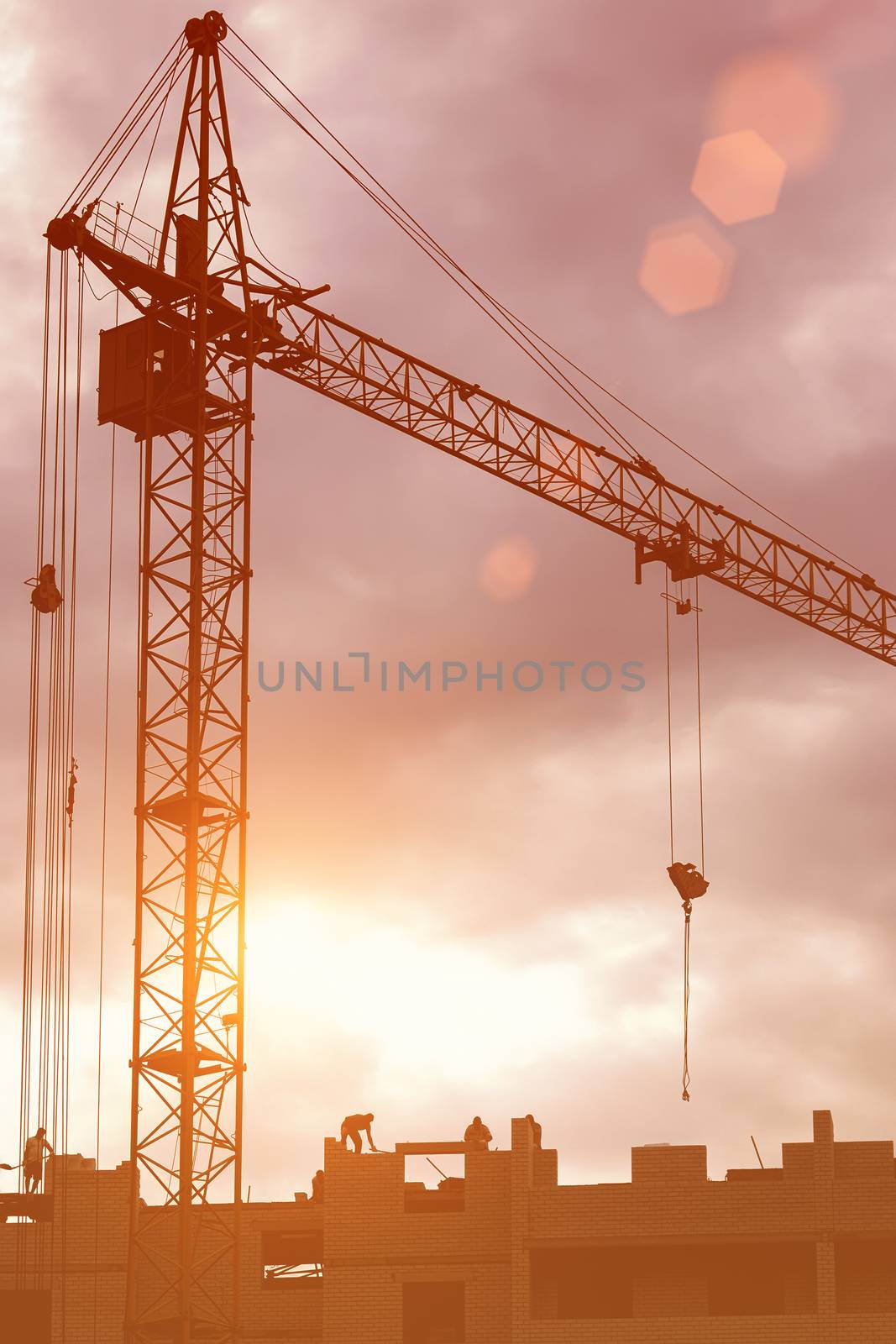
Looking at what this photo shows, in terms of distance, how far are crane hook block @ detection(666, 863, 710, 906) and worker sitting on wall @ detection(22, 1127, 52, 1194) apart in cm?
1438

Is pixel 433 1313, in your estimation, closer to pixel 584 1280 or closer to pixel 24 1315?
pixel 584 1280

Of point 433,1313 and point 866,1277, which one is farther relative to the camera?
point 433,1313

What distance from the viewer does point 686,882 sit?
4719 cm

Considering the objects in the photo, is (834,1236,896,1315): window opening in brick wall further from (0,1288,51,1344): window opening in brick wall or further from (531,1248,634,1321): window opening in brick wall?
(0,1288,51,1344): window opening in brick wall

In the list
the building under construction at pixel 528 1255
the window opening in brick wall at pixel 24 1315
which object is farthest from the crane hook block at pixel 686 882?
the window opening in brick wall at pixel 24 1315

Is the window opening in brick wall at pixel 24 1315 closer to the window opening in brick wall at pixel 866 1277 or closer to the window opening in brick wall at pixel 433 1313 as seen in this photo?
the window opening in brick wall at pixel 433 1313

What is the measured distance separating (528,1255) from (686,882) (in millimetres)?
8796

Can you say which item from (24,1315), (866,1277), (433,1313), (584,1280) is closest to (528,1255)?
(584,1280)

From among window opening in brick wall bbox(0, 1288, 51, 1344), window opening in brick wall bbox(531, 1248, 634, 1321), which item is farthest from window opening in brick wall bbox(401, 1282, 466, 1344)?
window opening in brick wall bbox(0, 1288, 51, 1344)

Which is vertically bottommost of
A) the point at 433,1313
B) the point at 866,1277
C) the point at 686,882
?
the point at 433,1313

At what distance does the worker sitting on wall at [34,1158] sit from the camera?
44.7 meters

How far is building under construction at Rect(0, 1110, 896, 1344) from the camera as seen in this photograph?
42.9 m

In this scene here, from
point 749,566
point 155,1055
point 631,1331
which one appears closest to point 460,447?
point 749,566

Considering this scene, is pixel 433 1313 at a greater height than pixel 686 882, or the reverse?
pixel 686 882
